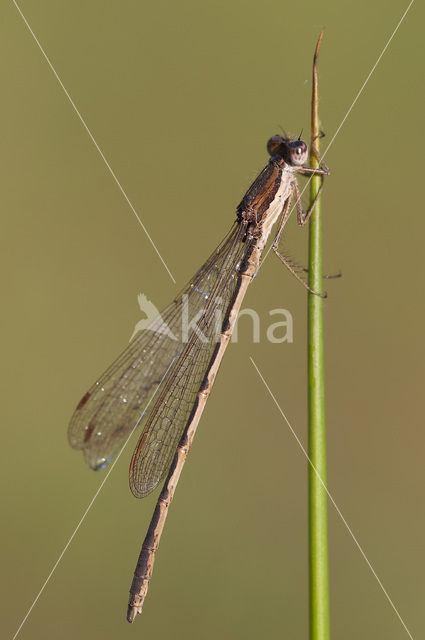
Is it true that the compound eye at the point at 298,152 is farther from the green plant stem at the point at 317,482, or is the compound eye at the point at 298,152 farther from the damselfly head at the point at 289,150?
the green plant stem at the point at 317,482

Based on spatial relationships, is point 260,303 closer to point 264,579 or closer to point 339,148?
point 339,148

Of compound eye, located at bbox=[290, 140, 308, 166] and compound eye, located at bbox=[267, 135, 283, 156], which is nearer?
compound eye, located at bbox=[290, 140, 308, 166]

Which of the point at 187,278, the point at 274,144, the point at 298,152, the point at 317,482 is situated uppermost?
the point at 187,278

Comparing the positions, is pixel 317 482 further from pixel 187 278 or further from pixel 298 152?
pixel 187 278

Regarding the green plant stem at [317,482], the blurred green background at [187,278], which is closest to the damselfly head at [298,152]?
the blurred green background at [187,278]

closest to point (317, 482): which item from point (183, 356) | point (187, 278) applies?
point (183, 356)

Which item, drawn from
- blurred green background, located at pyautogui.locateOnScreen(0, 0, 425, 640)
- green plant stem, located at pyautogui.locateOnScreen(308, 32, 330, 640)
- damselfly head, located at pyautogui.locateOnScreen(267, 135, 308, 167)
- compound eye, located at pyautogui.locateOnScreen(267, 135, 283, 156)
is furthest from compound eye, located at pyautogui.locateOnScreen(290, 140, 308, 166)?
green plant stem, located at pyautogui.locateOnScreen(308, 32, 330, 640)

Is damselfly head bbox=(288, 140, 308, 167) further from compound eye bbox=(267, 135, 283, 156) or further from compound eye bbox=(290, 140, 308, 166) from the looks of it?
compound eye bbox=(267, 135, 283, 156)
